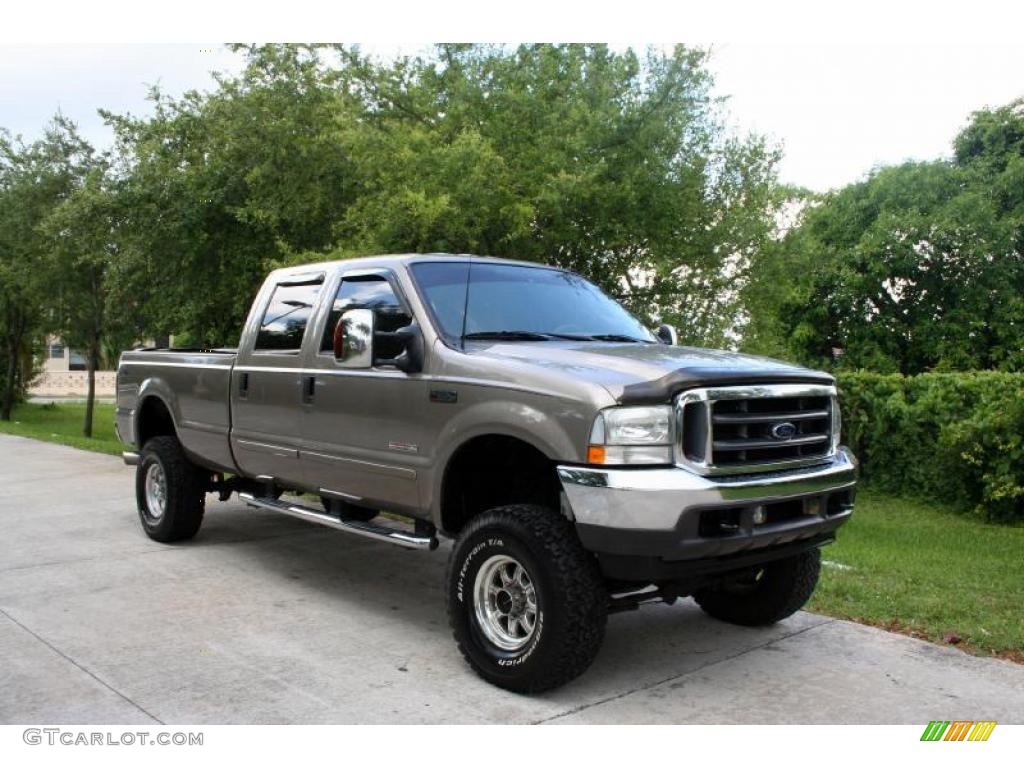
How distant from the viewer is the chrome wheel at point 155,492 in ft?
24.9

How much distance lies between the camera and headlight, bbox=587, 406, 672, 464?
4.04 meters

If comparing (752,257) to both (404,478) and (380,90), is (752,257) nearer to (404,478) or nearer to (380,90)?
(380,90)

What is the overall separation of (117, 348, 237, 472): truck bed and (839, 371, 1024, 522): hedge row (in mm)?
7649

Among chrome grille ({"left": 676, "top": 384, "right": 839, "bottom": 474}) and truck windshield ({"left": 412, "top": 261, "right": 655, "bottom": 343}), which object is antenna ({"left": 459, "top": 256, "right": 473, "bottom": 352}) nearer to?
truck windshield ({"left": 412, "top": 261, "right": 655, "bottom": 343})

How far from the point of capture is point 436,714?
4125 millimetres

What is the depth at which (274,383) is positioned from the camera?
618 cm

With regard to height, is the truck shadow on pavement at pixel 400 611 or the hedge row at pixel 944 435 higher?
the hedge row at pixel 944 435

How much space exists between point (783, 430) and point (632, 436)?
35.2 inches

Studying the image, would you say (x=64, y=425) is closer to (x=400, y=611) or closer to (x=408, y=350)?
(x=400, y=611)

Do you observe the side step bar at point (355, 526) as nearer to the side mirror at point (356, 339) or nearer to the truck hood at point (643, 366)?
the side mirror at point (356, 339)

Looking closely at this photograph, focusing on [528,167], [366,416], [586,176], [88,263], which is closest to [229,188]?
[528,167]

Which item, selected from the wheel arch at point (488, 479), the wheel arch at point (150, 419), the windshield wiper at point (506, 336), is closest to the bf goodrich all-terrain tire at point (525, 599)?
the wheel arch at point (488, 479)

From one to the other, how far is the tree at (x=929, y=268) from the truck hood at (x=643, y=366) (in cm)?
2003

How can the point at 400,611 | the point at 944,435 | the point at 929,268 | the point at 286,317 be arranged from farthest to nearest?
the point at 929,268 < the point at 944,435 < the point at 286,317 < the point at 400,611
